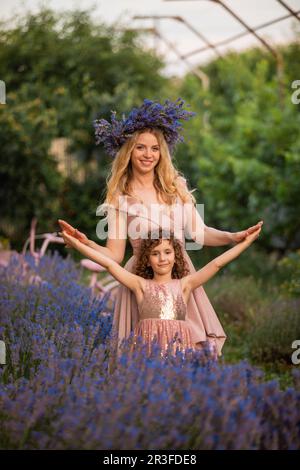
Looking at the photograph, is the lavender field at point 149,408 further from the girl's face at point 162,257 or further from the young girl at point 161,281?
the girl's face at point 162,257

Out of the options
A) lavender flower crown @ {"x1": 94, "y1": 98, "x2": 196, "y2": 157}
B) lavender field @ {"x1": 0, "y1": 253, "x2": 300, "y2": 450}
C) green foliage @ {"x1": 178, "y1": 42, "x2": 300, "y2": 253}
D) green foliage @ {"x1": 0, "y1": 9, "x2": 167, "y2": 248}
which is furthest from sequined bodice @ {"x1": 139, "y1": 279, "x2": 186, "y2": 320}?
green foliage @ {"x1": 0, "y1": 9, "x2": 167, "y2": 248}

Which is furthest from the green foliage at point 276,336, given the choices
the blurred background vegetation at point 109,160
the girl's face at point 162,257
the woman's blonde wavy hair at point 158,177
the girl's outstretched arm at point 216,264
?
the girl's face at point 162,257

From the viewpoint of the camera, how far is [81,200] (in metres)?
12.2

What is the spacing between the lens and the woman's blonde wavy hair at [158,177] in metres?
4.07

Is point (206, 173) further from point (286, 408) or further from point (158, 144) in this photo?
point (286, 408)

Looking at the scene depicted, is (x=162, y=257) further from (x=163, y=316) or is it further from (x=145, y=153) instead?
(x=145, y=153)

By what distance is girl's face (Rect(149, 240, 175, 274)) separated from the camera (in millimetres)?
3658

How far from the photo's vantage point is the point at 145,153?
4.04m

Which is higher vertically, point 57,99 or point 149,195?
point 57,99

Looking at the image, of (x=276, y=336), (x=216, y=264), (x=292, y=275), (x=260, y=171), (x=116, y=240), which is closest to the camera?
(x=216, y=264)

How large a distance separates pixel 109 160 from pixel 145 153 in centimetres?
803

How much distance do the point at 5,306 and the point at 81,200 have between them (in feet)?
25.7

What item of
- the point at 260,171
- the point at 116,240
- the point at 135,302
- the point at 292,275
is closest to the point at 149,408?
the point at 135,302

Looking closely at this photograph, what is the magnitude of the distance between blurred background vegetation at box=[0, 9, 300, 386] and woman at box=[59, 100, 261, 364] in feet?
6.48
